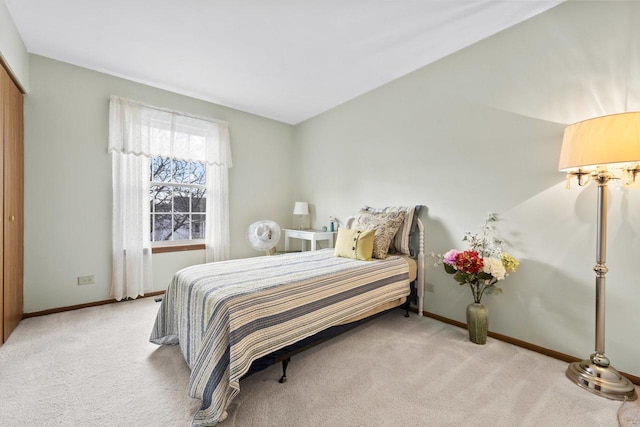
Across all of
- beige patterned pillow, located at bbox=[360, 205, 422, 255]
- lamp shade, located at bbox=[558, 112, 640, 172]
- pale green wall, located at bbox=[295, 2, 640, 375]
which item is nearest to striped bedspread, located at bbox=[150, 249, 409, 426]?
beige patterned pillow, located at bbox=[360, 205, 422, 255]

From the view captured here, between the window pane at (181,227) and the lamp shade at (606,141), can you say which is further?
the window pane at (181,227)

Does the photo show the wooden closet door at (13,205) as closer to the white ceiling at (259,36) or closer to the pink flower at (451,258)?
the white ceiling at (259,36)

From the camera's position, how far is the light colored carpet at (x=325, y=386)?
142 cm

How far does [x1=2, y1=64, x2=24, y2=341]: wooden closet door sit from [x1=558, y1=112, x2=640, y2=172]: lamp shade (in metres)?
4.31

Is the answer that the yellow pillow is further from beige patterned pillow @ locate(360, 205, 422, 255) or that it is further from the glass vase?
the glass vase

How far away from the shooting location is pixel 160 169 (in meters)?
3.51

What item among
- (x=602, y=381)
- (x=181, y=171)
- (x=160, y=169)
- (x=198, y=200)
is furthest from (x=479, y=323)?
(x=160, y=169)

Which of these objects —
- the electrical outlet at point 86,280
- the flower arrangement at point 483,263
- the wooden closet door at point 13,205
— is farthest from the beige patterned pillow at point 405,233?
the wooden closet door at point 13,205

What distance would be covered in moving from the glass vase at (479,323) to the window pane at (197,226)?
3.53 m

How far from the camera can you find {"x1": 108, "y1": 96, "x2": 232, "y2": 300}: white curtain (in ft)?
10.1

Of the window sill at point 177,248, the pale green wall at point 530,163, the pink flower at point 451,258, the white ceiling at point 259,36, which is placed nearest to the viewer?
the pale green wall at point 530,163

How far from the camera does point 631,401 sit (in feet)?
5.10

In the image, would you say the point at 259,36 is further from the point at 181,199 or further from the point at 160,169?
the point at 181,199

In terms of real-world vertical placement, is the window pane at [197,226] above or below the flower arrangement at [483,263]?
above
